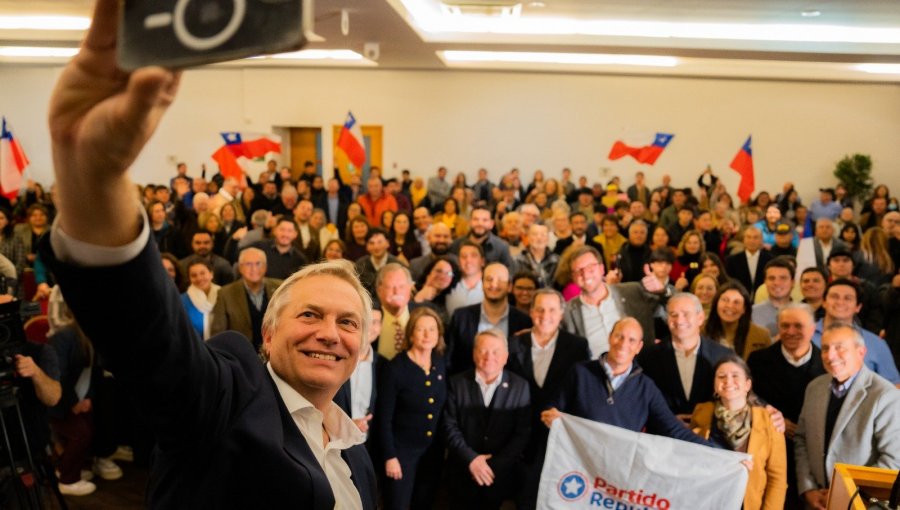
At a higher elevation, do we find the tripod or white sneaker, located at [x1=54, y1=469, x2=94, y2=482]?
the tripod

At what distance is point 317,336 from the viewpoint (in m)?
1.12

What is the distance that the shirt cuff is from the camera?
649mm

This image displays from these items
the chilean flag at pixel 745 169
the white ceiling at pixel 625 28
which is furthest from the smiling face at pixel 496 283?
Result: the chilean flag at pixel 745 169

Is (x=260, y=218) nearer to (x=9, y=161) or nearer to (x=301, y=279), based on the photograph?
(x=9, y=161)

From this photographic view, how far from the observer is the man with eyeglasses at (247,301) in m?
4.15

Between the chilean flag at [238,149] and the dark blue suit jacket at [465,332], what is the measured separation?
6.15 m

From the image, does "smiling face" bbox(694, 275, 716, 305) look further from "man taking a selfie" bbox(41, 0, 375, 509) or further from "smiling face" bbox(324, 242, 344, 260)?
"man taking a selfie" bbox(41, 0, 375, 509)

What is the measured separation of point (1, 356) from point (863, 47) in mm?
9166

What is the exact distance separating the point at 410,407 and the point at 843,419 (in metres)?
1.98

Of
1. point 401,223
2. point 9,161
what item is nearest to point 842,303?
point 401,223

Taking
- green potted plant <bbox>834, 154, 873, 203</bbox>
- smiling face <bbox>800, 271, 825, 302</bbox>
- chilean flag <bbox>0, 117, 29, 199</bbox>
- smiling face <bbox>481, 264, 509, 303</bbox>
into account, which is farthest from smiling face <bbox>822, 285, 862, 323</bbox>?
green potted plant <bbox>834, 154, 873, 203</bbox>

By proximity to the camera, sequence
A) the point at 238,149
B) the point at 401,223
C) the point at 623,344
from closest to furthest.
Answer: the point at 623,344
the point at 401,223
the point at 238,149

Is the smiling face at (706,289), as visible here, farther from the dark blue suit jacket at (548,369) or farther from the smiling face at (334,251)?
the smiling face at (334,251)

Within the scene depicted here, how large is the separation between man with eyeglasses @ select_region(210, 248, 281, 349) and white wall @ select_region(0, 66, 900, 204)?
32.2ft
